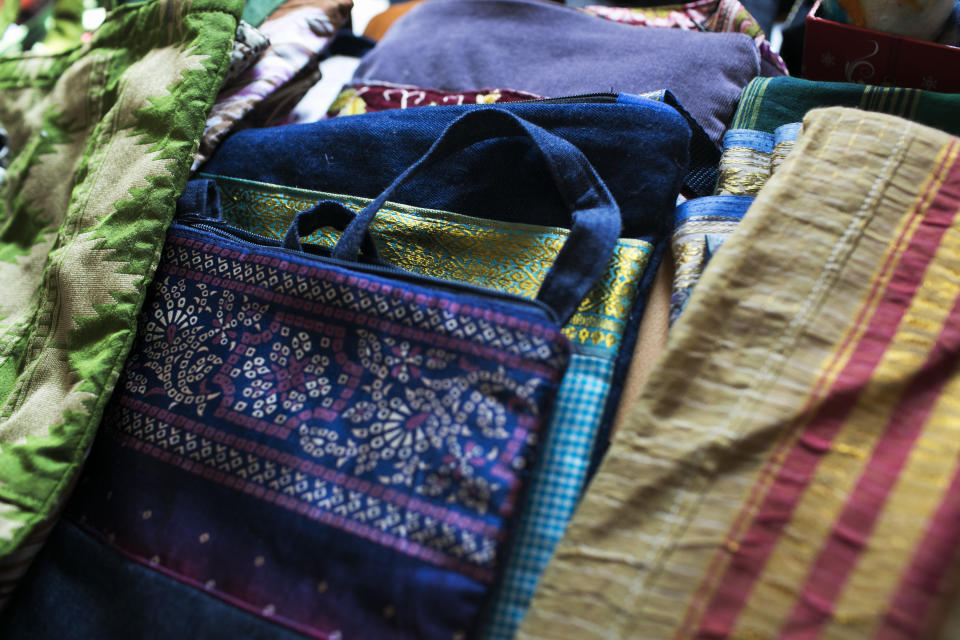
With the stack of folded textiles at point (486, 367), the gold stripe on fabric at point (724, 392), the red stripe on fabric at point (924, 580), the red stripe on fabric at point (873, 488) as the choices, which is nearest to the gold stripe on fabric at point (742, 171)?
the stack of folded textiles at point (486, 367)

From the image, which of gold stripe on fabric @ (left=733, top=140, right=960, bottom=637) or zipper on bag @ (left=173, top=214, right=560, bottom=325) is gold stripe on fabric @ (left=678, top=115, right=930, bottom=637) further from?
zipper on bag @ (left=173, top=214, right=560, bottom=325)

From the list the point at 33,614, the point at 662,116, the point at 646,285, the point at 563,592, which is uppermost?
the point at 662,116

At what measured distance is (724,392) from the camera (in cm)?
46

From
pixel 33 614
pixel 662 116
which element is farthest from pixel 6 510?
pixel 662 116

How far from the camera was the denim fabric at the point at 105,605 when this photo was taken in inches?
19.1

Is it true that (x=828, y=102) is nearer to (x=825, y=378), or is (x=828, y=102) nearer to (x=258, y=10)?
(x=825, y=378)

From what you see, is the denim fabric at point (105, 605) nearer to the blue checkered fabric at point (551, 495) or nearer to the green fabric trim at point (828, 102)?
Result: the blue checkered fabric at point (551, 495)

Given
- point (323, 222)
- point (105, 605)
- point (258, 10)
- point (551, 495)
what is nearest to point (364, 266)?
point (323, 222)

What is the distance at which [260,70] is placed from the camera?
32.2 inches

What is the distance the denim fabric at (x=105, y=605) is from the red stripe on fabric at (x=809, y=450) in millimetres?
303

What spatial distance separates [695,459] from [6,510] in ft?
1.80

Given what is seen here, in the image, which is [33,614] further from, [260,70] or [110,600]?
[260,70]

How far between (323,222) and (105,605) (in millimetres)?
376

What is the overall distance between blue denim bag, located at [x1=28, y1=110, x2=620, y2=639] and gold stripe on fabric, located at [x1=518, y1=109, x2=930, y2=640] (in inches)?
2.5
